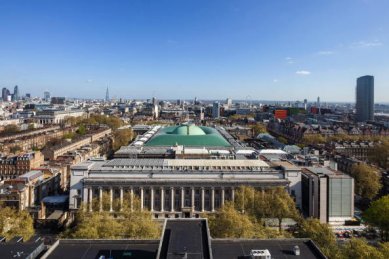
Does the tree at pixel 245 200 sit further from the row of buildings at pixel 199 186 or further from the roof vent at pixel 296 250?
the roof vent at pixel 296 250

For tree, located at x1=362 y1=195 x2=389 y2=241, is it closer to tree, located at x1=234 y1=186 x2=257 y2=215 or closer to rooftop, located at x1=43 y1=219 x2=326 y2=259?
tree, located at x1=234 y1=186 x2=257 y2=215

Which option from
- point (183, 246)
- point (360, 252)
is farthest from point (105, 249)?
point (360, 252)

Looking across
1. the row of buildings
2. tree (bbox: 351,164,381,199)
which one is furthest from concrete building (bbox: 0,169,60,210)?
tree (bbox: 351,164,381,199)

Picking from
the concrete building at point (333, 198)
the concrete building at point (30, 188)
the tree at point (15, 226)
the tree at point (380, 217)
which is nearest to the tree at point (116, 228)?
the tree at point (15, 226)

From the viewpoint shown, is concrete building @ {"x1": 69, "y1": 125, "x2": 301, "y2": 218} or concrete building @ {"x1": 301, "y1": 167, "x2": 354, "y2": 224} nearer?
concrete building @ {"x1": 301, "y1": 167, "x2": 354, "y2": 224}

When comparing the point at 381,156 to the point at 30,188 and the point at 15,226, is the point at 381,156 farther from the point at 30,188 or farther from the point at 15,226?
the point at 15,226

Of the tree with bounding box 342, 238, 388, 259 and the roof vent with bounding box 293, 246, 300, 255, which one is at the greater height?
the roof vent with bounding box 293, 246, 300, 255
